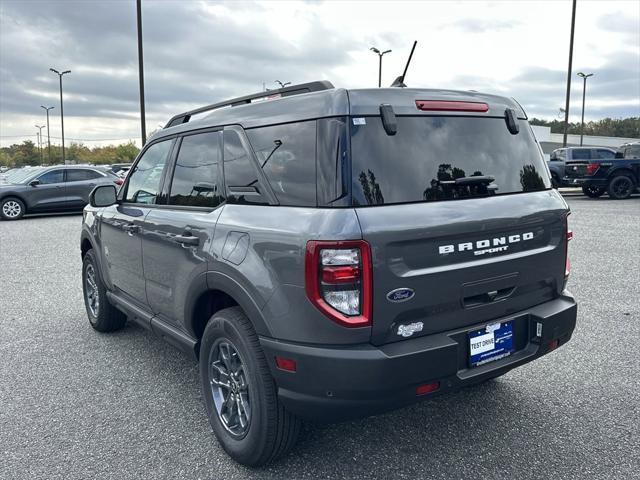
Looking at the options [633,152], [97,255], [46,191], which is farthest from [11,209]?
[633,152]

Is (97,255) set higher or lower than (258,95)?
lower

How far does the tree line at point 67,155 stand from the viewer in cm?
9738

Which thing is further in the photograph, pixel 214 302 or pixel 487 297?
pixel 214 302

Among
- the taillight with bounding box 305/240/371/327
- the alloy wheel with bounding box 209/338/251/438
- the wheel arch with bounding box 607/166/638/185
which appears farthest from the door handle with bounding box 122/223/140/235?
the wheel arch with bounding box 607/166/638/185

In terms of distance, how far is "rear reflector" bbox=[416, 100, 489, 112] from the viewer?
2.70 metres

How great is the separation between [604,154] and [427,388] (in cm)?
2041

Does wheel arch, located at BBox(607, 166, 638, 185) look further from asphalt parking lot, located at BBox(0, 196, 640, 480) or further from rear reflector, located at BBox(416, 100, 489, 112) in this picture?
rear reflector, located at BBox(416, 100, 489, 112)

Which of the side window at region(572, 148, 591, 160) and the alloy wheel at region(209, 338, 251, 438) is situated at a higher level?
the side window at region(572, 148, 591, 160)

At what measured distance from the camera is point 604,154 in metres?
19.9

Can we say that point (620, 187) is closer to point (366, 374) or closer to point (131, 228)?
point (131, 228)

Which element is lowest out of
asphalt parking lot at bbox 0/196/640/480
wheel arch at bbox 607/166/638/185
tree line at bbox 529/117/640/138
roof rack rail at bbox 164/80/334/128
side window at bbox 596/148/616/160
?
asphalt parking lot at bbox 0/196/640/480

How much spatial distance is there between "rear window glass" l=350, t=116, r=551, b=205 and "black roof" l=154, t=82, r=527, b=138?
72 millimetres

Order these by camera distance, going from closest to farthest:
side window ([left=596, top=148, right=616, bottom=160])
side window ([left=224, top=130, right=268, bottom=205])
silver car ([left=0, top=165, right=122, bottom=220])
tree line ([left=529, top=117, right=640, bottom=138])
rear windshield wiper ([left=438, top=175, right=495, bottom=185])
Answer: rear windshield wiper ([left=438, top=175, right=495, bottom=185])
side window ([left=224, top=130, right=268, bottom=205])
silver car ([left=0, top=165, right=122, bottom=220])
side window ([left=596, top=148, right=616, bottom=160])
tree line ([left=529, top=117, right=640, bottom=138])

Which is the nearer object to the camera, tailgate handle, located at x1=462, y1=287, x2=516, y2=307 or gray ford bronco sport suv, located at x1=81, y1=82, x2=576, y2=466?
gray ford bronco sport suv, located at x1=81, y1=82, x2=576, y2=466
